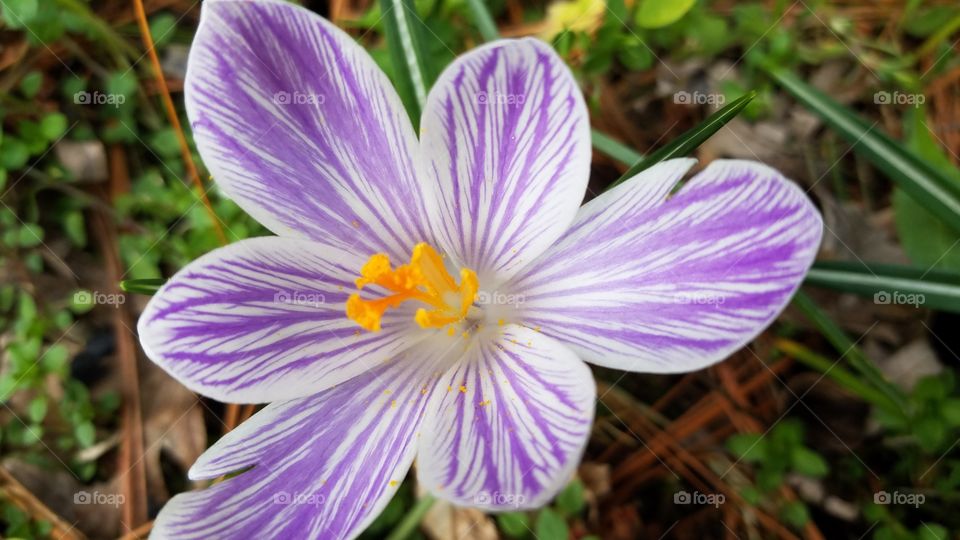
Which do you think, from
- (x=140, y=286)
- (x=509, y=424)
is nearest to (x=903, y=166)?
(x=509, y=424)

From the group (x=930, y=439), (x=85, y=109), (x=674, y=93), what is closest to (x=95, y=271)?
(x=85, y=109)

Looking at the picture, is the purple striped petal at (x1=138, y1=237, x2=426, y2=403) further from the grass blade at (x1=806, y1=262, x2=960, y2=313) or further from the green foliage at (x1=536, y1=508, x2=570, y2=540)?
the grass blade at (x1=806, y1=262, x2=960, y2=313)

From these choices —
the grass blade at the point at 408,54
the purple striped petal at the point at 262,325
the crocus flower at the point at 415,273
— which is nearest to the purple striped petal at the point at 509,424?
the crocus flower at the point at 415,273

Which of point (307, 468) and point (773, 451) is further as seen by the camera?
point (773, 451)

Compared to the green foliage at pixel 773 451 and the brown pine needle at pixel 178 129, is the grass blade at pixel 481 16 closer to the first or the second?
the brown pine needle at pixel 178 129

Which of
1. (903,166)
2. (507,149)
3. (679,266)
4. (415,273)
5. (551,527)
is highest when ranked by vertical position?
(507,149)

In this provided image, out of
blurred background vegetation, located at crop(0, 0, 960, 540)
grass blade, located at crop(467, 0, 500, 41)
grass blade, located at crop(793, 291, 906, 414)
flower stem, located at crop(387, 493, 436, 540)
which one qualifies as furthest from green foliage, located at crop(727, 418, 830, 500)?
grass blade, located at crop(467, 0, 500, 41)

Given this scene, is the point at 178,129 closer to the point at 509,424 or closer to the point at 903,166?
the point at 509,424
